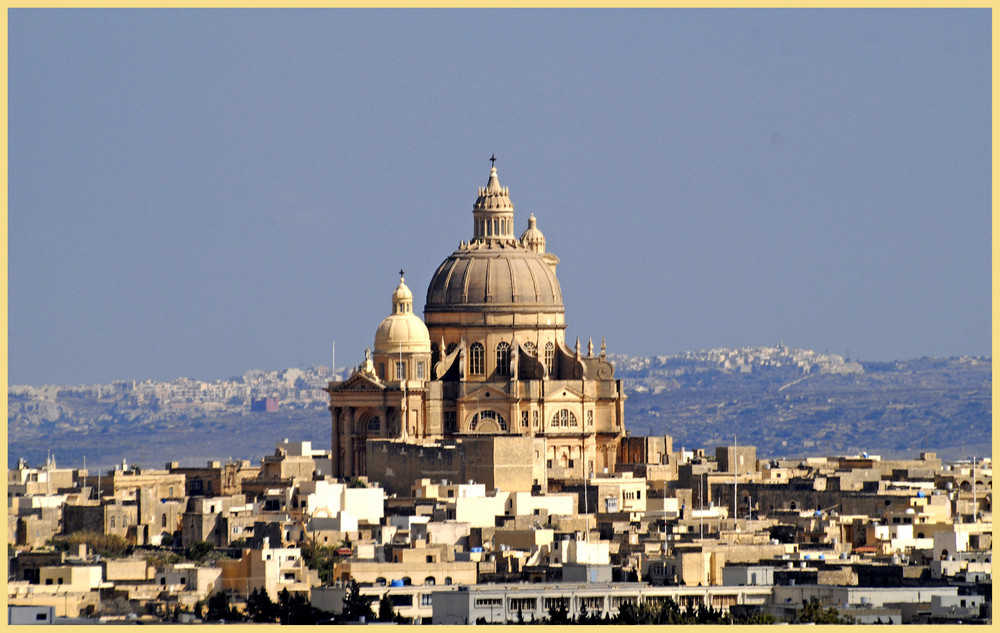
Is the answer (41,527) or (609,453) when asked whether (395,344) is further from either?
(41,527)

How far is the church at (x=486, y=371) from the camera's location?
473ft

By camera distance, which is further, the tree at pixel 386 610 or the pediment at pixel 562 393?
the pediment at pixel 562 393

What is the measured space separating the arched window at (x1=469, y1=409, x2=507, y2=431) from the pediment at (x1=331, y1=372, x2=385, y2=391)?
380 centimetres

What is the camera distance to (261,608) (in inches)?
3748

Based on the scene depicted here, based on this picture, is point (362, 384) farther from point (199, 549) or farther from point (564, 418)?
point (199, 549)

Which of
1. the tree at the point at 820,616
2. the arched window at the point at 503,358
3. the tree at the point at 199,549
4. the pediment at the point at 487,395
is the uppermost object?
the arched window at the point at 503,358

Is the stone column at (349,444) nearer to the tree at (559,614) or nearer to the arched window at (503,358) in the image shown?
the arched window at (503,358)

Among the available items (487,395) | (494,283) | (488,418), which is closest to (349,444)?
(488,418)

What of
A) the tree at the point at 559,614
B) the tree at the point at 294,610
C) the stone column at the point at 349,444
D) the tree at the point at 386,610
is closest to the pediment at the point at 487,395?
the stone column at the point at 349,444

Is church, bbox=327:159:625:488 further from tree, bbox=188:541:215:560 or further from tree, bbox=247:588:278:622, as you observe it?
tree, bbox=247:588:278:622

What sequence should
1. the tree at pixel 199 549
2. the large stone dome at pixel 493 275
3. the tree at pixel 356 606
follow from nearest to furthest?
the tree at pixel 356 606 → the tree at pixel 199 549 → the large stone dome at pixel 493 275

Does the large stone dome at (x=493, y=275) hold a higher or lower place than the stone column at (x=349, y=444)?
higher

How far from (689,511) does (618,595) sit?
111 ft

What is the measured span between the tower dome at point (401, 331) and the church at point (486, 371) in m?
0.03
